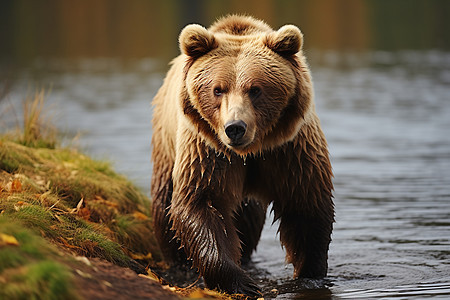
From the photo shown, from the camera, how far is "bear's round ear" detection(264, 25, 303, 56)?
5777 millimetres

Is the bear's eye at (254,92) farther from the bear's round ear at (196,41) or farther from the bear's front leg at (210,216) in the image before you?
the bear's front leg at (210,216)

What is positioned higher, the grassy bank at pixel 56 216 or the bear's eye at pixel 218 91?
the bear's eye at pixel 218 91

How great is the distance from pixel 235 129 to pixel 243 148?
0.38 meters

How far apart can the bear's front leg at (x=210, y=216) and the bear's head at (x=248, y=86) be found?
211 millimetres

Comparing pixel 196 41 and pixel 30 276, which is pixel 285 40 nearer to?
pixel 196 41

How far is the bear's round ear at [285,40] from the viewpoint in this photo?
5777 millimetres

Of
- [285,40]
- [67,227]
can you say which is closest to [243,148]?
[285,40]

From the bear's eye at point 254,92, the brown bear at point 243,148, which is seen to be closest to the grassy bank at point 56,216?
the brown bear at point 243,148

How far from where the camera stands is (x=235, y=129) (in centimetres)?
537

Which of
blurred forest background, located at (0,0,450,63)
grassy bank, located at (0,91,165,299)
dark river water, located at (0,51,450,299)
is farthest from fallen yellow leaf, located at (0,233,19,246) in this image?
blurred forest background, located at (0,0,450,63)

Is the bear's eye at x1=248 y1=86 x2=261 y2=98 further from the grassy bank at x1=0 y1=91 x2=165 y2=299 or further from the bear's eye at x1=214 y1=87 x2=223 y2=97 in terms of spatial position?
the grassy bank at x1=0 y1=91 x2=165 y2=299

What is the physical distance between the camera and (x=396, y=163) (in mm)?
12273

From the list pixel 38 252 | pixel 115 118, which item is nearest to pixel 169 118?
pixel 38 252

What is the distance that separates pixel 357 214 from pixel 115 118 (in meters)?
10.7
